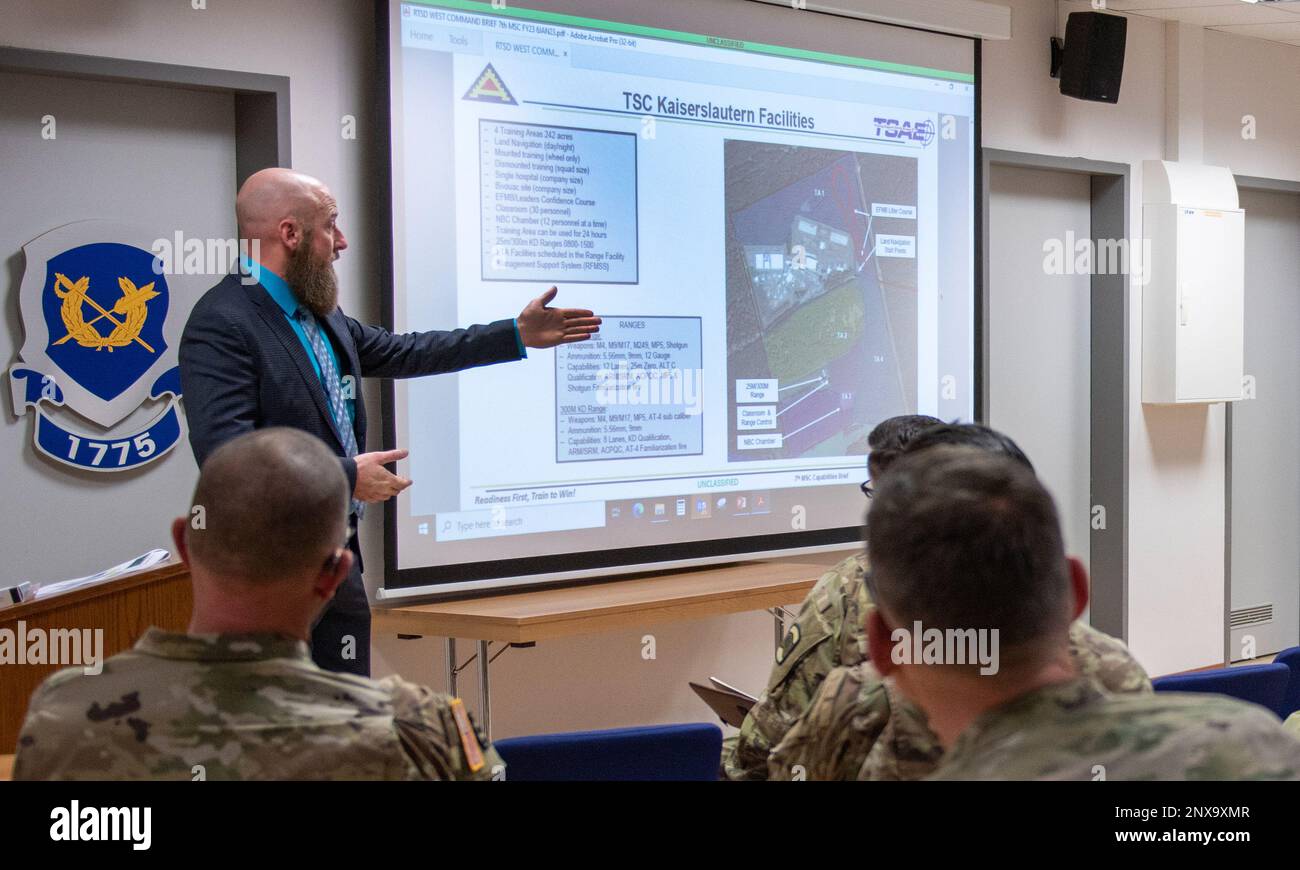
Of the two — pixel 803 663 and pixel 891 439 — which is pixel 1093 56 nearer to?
pixel 891 439

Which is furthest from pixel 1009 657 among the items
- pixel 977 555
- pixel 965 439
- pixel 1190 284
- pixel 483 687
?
pixel 1190 284

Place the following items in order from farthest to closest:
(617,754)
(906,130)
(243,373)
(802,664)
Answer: (906,130)
(243,373)
(802,664)
(617,754)

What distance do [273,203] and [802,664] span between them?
1582 millimetres

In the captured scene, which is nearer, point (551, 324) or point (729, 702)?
point (729, 702)

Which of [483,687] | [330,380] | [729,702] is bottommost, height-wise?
[483,687]

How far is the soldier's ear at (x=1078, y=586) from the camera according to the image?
1.17 meters

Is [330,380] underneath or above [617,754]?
above

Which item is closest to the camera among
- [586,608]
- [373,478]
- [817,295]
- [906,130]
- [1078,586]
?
[1078,586]

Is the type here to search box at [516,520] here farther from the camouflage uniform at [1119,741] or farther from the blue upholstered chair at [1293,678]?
the camouflage uniform at [1119,741]

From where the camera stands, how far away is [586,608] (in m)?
3.54

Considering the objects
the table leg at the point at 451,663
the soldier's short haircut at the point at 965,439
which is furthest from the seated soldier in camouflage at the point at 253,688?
the table leg at the point at 451,663

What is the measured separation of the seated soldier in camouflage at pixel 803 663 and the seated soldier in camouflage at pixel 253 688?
0.75 m

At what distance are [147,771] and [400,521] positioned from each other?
234cm

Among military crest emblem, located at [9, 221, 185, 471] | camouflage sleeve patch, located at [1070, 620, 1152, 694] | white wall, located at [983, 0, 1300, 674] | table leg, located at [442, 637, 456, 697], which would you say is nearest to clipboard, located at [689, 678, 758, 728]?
camouflage sleeve patch, located at [1070, 620, 1152, 694]
